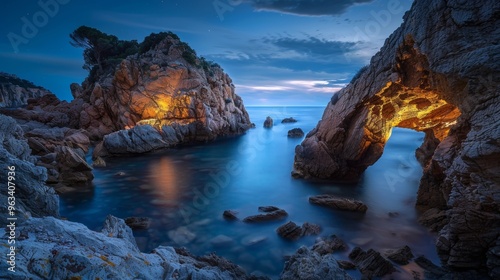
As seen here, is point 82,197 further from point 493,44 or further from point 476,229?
point 493,44

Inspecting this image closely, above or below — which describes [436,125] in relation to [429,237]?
above

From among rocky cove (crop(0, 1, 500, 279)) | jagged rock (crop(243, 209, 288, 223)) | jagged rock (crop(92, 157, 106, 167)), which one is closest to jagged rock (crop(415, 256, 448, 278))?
rocky cove (crop(0, 1, 500, 279))

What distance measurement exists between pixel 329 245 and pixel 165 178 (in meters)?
15.1

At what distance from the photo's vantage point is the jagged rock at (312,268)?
6070 mm

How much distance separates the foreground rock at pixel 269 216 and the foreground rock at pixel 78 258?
7.43 metres

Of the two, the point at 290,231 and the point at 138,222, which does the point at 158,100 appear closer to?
the point at 138,222

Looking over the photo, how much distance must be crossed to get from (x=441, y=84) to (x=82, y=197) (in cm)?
2068

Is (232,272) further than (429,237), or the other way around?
(429,237)

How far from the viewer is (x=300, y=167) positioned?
20.2m

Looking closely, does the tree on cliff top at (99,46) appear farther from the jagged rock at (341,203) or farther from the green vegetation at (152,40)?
the jagged rock at (341,203)

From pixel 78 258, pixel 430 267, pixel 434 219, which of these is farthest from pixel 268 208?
pixel 78 258

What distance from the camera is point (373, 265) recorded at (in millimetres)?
8641

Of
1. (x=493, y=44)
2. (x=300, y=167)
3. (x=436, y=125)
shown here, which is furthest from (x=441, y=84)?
(x=300, y=167)

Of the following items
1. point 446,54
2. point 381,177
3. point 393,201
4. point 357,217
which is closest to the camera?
point 446,54
